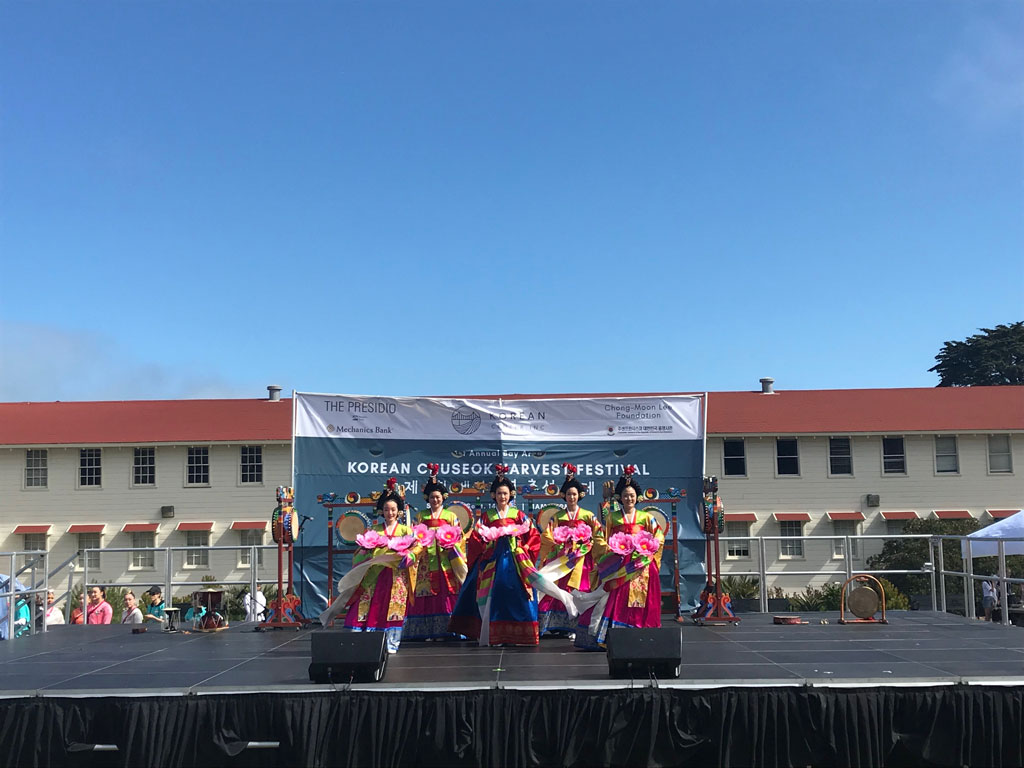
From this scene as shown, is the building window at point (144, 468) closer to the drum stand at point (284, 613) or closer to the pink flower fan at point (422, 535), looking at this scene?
the drum stand at point (284, 613)

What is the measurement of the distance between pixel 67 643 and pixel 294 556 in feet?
10.3

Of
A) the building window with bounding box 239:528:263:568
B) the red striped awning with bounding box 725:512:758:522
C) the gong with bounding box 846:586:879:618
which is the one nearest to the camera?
the gong with bounding box 846:586:879:618

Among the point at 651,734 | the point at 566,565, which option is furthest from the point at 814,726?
the point at 566,565

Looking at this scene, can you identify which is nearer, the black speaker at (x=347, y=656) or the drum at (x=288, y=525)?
the black speaker at (x=347, y=656)

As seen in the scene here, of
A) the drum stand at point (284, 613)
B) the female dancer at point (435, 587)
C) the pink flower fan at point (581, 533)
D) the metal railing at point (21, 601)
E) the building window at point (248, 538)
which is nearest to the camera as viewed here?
the pink flower fan at point (581, 533)

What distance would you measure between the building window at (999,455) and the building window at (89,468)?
2493 centimetres

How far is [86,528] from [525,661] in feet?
74.7

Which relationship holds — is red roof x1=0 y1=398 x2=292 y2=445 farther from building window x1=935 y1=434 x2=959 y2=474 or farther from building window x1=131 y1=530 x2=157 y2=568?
building window x1=935 y1=434 x2=959 y2=474

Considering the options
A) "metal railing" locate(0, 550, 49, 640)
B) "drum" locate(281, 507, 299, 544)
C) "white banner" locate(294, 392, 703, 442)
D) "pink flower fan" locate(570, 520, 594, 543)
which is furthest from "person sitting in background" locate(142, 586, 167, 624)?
"pink flower fan" locate(570, 520, 594, 543)

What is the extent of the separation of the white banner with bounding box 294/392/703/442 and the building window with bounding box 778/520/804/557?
51.9 feet

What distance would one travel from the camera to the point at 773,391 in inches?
1201

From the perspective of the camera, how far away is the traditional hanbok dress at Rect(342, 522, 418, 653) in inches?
355

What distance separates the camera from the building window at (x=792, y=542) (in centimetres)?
2741

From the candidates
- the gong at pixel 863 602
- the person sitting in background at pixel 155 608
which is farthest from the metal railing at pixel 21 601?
the gong at pixel 863 602
